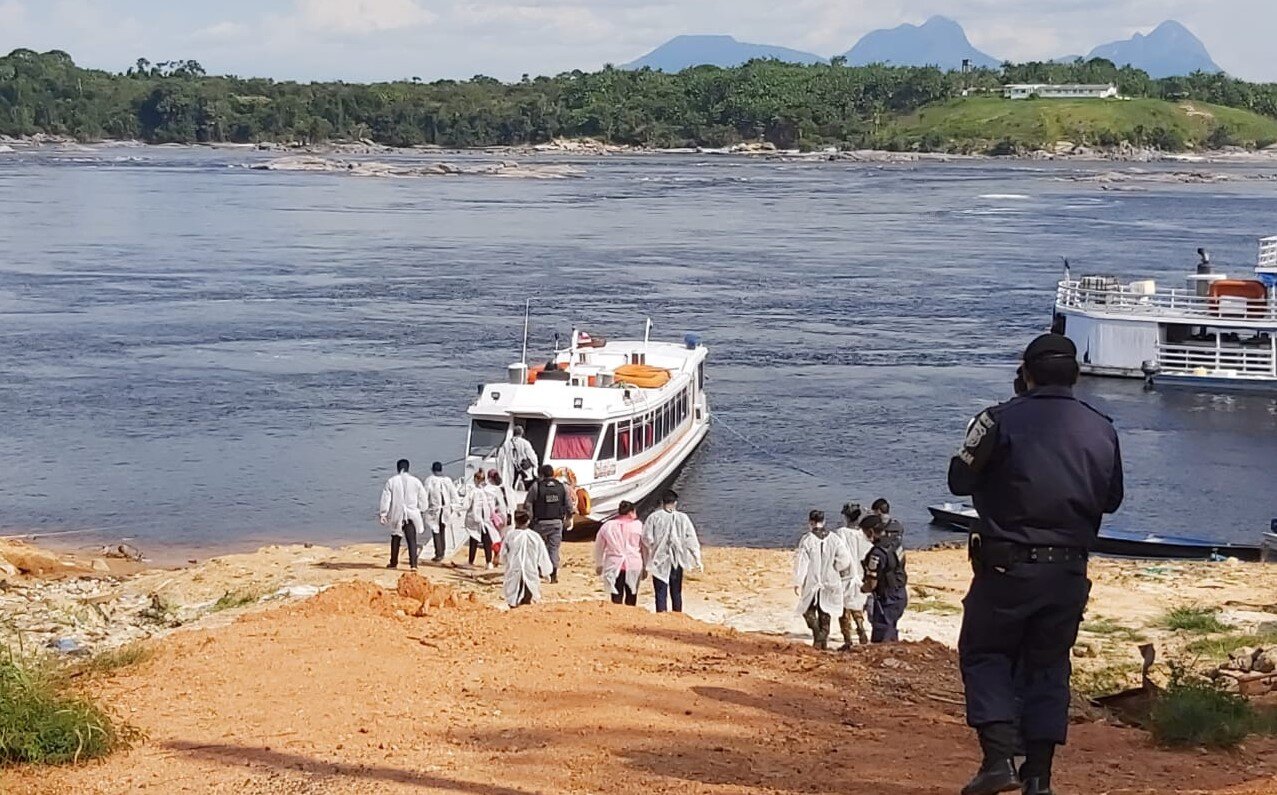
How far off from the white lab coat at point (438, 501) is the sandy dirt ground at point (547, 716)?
7.61 metres

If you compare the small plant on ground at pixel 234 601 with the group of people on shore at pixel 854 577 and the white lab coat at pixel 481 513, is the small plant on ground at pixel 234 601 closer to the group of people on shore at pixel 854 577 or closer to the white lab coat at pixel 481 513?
the white lab coat at pixel 481 513

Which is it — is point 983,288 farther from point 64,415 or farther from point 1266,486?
point 64,415

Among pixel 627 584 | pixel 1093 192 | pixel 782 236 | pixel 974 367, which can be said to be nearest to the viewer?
pixel 627 584

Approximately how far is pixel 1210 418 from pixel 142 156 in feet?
524

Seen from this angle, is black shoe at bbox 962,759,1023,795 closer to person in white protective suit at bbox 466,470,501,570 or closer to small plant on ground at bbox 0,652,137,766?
small plant on ground at bbox 0,652,137,766

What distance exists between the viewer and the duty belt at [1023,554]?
7492 millimetres

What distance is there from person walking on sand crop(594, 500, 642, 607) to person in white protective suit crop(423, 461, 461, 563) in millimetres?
4915

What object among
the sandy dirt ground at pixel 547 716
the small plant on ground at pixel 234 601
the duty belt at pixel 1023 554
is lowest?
the small plant on ground at pixel 234 601

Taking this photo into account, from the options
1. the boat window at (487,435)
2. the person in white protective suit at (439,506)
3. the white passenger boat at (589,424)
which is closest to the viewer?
the person in white protective suit at (439,506)

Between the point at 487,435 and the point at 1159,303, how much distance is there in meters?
27.7

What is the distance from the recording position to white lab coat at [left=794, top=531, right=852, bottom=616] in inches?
597

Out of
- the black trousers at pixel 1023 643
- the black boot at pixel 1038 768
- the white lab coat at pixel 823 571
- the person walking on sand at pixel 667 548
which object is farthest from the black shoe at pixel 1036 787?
the person walking on sand at pixel 667 548

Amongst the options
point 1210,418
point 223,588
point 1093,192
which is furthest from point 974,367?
point 1093,192

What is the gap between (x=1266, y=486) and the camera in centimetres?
3462
